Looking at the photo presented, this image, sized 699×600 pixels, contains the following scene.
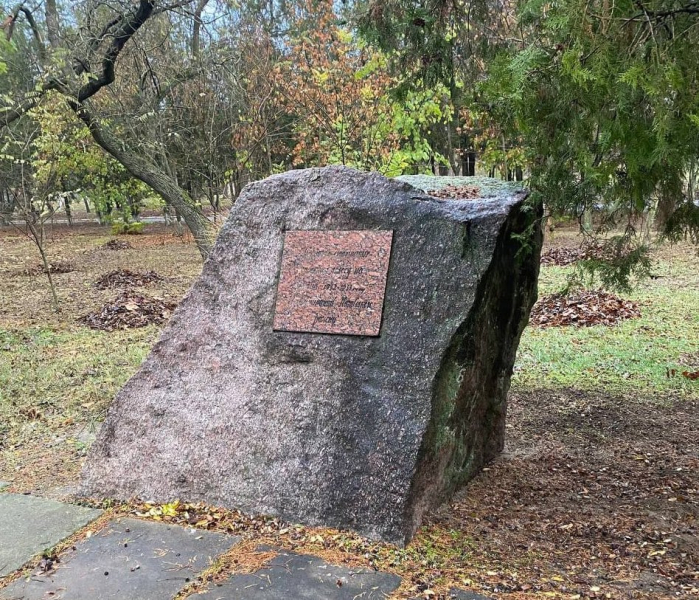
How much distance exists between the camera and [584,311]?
8.25 m

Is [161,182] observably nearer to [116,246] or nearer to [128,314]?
[128,314]

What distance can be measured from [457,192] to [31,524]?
9.53 feet

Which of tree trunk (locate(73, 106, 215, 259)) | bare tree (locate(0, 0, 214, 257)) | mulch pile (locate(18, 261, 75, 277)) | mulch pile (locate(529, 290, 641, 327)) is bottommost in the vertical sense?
mulch pile (locate(529, 290, 641, 327))

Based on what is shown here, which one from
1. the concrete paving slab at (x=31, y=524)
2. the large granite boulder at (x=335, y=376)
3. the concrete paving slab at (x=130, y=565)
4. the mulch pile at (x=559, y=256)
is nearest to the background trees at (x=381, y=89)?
the large granite boulder at (x=335, y=376)

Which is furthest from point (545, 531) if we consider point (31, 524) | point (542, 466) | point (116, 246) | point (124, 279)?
point (116, 246)

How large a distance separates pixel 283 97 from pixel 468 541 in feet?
28.4

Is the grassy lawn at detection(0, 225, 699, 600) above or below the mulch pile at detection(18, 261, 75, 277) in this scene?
below

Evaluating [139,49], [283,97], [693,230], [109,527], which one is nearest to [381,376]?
[109,527]

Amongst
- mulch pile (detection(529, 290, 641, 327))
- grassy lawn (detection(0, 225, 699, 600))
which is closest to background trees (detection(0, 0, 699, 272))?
grassy lawn (detection(0, 225, 699, 600))

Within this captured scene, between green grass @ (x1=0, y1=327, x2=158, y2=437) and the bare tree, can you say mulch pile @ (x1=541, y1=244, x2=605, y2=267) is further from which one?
green grass @ (x1=0, y1=327, x2=158, y2=437)

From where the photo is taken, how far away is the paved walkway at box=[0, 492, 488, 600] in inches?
100

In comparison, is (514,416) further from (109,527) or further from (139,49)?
(139,49)

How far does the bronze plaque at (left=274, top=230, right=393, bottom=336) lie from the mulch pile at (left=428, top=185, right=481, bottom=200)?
0.65 m

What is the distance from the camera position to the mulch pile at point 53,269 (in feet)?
43.5
